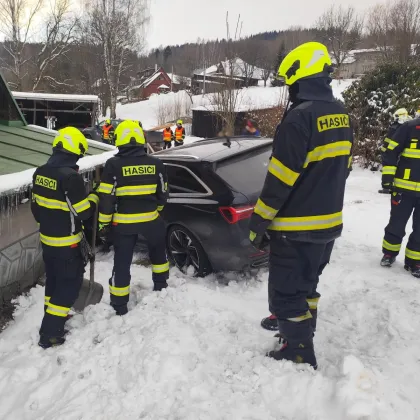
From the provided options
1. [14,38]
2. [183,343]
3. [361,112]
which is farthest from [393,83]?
[14,38]

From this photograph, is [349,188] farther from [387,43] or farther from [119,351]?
[387,43]

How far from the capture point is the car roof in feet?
13.5

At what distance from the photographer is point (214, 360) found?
2686 mm

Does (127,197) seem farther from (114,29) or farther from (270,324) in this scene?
(114,29)

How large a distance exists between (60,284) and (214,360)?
1472 mm

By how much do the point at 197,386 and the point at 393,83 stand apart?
1077 centimetres

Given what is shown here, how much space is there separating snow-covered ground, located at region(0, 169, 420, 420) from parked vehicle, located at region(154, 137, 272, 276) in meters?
0.38

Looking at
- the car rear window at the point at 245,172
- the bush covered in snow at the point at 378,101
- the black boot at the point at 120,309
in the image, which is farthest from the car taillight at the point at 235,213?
the bush covered in snow at the point at 378,101

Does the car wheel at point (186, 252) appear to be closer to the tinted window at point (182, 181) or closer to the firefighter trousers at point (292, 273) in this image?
the tinted window at point (182, 181)

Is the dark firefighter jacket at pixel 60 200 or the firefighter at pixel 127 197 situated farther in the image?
the firefighter at pixel 127 197

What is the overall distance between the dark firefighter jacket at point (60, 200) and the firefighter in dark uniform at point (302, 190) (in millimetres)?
1463

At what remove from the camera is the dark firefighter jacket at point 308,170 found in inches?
88.4

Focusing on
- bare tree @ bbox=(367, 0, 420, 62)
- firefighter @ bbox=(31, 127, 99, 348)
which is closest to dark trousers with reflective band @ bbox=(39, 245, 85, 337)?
firefighter @ bbox=(31, 127, 99, 348)

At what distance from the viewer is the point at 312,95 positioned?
233 cm
